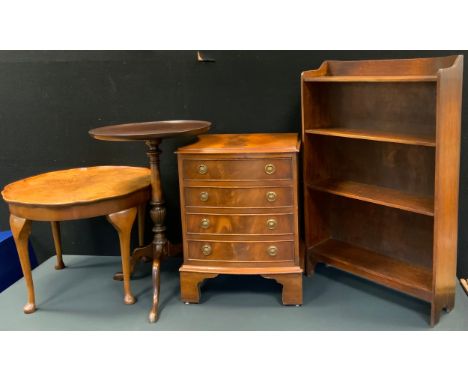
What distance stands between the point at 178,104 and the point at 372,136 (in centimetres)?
134

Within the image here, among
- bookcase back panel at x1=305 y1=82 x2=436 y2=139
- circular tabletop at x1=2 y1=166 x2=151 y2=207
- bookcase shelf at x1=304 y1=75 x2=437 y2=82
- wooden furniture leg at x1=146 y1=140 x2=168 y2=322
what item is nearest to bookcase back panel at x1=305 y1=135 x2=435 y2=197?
bookcase back panel at x1=305 y1=82 x2=436 y2=139

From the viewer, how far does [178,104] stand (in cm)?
349

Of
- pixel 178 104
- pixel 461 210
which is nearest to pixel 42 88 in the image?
pixel 178 104

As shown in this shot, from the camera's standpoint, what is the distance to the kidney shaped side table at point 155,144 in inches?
109

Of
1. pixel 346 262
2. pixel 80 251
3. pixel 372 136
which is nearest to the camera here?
pixel 372 136

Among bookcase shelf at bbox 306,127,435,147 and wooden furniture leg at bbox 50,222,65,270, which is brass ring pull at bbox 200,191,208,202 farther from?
wooden furniture leg at bbox 50,222,65,270

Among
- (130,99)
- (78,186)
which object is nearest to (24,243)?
(78,186)

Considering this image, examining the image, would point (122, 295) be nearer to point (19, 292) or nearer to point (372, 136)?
point (19, 292)

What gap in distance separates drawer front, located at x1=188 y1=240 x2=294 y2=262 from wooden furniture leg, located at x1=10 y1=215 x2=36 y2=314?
0.92 meters

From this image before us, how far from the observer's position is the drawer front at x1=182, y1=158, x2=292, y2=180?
279 centimetres

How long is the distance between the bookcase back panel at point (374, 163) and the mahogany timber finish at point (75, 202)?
1102 millimetres

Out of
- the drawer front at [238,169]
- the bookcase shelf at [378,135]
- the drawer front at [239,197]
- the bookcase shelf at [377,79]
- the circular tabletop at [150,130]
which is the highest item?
the bookcase shelf at [377,79]

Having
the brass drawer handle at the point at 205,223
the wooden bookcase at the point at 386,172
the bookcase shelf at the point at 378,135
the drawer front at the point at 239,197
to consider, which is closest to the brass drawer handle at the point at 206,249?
the brass drawer handle at the point at 205,223

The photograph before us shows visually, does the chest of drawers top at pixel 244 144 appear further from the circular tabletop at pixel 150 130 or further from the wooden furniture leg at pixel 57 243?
the wooden furniture leg at pixel 57 243
